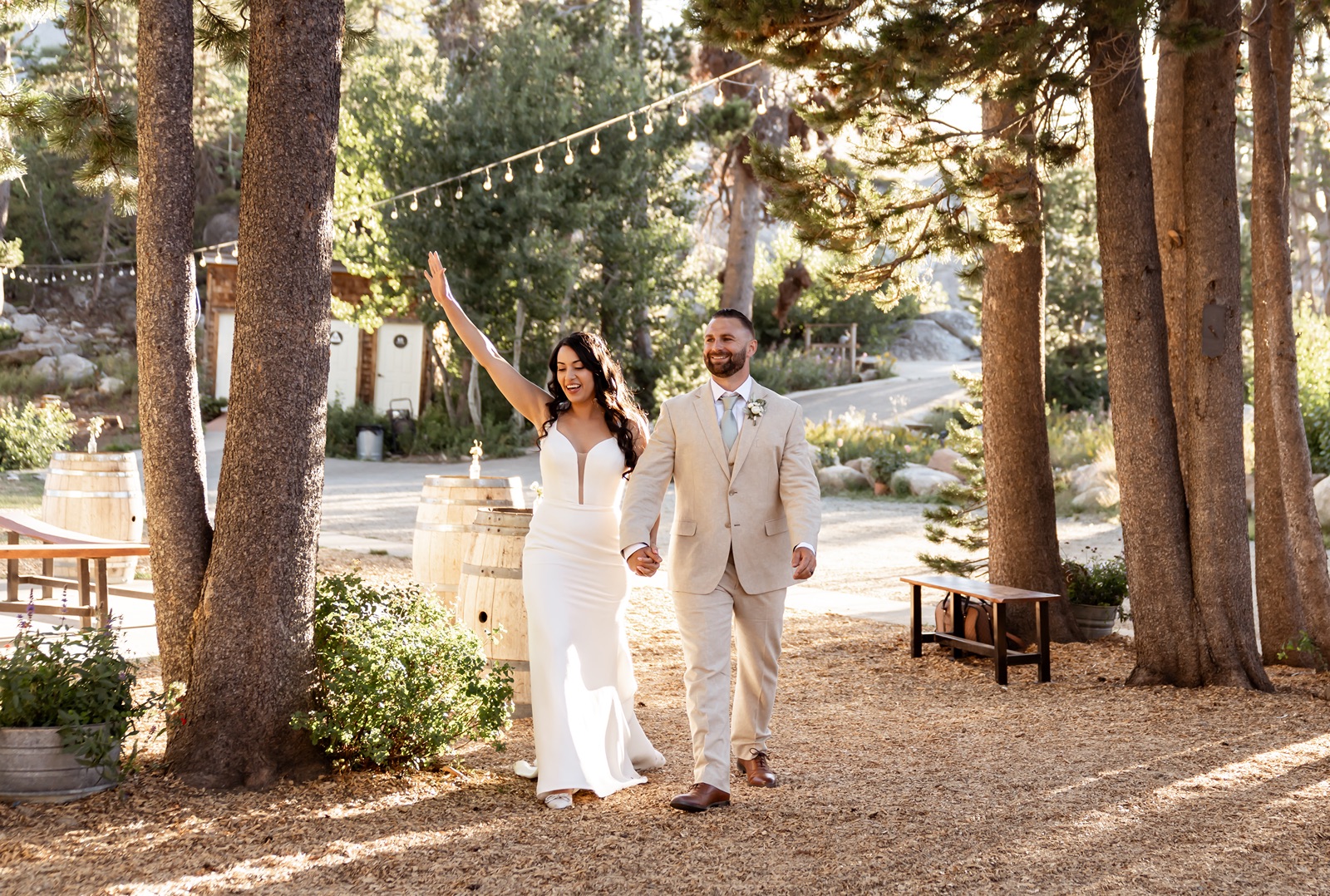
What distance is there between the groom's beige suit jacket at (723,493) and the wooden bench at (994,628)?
3076 millimetres

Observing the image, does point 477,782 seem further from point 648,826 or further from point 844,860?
point 844,860

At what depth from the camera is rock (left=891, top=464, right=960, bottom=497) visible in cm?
1952

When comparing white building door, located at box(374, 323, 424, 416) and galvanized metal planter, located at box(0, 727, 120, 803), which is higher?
white building door, located at box(374, 323, 424, 416)

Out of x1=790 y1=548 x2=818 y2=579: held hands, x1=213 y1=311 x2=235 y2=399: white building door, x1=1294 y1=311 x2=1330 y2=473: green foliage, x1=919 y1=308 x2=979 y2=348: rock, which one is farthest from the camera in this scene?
x1=919 y1=308 x2=979 y2=348: rock

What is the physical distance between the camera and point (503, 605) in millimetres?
5699

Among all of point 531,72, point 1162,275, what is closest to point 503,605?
point 1162,275

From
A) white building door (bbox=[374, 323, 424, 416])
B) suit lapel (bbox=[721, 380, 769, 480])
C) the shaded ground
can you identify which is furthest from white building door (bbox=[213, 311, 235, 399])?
suit lapel (bbox=[721, 380, 769, 480])

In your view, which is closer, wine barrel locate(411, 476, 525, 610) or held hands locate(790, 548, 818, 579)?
held hands locate(790, 548, 818, 579)

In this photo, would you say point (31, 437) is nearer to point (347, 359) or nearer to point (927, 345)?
point (347, 359)

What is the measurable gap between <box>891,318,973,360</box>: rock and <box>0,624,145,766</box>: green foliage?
136 feet

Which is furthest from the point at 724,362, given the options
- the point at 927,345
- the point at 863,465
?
the point at 927,345

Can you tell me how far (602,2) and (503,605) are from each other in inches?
942

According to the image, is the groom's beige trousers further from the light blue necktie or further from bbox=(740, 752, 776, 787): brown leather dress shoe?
the light blue necktie

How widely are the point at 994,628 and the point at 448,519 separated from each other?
3.34 metres
